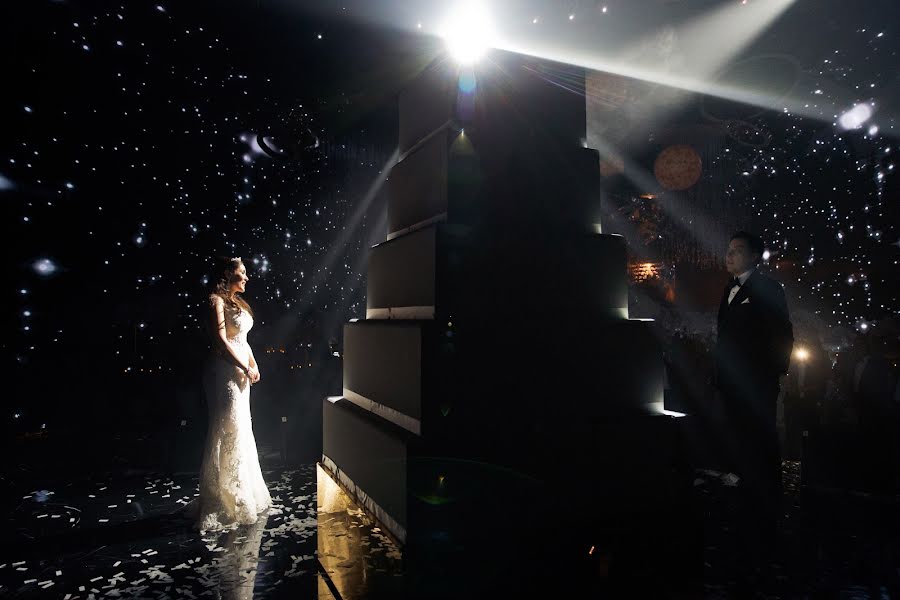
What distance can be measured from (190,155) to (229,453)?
4493 millimetres

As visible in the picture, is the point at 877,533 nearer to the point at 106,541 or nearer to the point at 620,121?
the point at 106,541

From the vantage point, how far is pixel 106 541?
118 inches

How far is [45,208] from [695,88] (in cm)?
801

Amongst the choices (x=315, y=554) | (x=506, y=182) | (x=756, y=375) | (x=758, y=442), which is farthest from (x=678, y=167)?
(x=315, y=554)

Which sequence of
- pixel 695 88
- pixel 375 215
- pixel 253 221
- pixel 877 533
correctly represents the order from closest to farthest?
pixel 877 533
pixel 695 88
pixel 253 221
pixel 375 215

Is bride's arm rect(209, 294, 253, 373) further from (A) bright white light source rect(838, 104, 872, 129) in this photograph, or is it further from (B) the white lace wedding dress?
(A) bright white light source rect(838, 104, 872, 129)

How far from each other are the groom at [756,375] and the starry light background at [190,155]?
2.13 meters

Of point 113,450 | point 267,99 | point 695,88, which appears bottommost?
point 113,450

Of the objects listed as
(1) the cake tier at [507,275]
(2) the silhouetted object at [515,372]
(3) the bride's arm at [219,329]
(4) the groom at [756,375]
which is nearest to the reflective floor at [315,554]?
(2) the silhouetted object at [515,372]

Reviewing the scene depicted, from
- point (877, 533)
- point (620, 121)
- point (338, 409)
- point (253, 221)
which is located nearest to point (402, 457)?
point (338, 409)

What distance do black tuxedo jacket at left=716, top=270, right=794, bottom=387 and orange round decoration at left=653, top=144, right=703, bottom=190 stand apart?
8.61 m

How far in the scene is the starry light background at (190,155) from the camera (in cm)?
450

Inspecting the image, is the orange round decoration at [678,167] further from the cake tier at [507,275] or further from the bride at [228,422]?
the bride at [228,422]

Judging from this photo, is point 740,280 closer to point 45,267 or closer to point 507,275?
point 507,275
